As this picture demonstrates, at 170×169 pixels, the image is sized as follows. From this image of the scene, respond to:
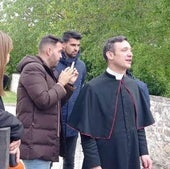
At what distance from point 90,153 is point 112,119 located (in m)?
0.35

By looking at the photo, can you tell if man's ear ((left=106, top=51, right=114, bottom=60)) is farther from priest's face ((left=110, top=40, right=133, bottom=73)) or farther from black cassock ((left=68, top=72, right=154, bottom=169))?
black cassock ((left=68, top=72, right=154, bottom=169))

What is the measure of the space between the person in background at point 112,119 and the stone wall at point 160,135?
3.70 meters

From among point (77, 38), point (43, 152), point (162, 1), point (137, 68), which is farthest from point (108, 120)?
point (137, 68)

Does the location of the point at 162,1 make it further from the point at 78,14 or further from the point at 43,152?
the point at 43,152

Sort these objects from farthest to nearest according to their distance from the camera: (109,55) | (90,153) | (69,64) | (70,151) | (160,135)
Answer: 1. (160,135)
2. (70,151)
3. (69,64)
4. (109,55)
5. (90,153)

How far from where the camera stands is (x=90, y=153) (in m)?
4.30

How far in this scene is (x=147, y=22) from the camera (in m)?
11.8

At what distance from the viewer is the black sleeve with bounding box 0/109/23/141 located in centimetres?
345

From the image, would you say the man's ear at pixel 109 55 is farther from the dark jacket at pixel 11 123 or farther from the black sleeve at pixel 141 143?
the dark jacket at pixel 11 123

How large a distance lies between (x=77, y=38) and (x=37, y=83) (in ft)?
5.00

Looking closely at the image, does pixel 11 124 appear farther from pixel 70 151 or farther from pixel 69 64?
pixel 70 151

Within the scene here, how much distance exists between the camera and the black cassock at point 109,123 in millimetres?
4402

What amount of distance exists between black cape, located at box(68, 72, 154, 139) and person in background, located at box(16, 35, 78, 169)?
200 millimetres

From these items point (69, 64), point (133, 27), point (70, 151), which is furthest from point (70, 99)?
point (133, 27)
